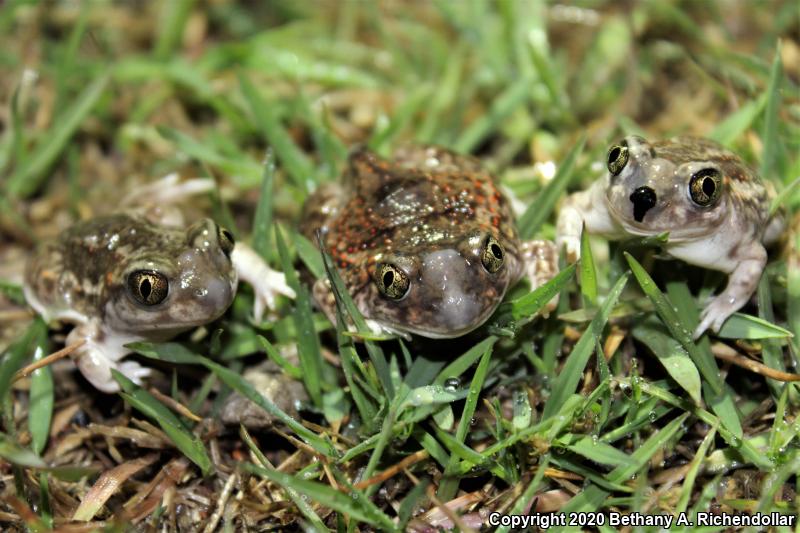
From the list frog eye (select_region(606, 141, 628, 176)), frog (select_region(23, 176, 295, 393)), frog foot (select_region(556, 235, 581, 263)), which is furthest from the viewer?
frog foot (select_region(556, 235, 581, 263))

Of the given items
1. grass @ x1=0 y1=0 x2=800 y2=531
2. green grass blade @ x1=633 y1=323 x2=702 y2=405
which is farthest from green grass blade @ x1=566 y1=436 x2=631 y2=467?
green grass blade @ x1=633 y1=323 x2=702 y2=405

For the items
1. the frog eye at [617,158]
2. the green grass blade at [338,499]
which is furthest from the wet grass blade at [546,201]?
the green grass blade at [338,499]

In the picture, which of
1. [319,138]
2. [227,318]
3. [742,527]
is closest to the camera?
[742,527]

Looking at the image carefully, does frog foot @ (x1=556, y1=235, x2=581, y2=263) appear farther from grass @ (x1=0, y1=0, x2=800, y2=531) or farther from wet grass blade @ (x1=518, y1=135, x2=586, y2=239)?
wet grass blade @ (x1=518, y1=135, x2=586, y2=239)

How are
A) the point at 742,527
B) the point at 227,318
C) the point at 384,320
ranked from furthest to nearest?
1. the point at 227,318
2. the point at 384,320
3. the point at 742,527

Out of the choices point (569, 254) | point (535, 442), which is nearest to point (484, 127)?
point (569, 254)

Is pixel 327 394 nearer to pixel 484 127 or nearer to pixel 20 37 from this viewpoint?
pixel 484 127

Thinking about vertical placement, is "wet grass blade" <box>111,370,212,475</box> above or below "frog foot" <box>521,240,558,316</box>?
below
